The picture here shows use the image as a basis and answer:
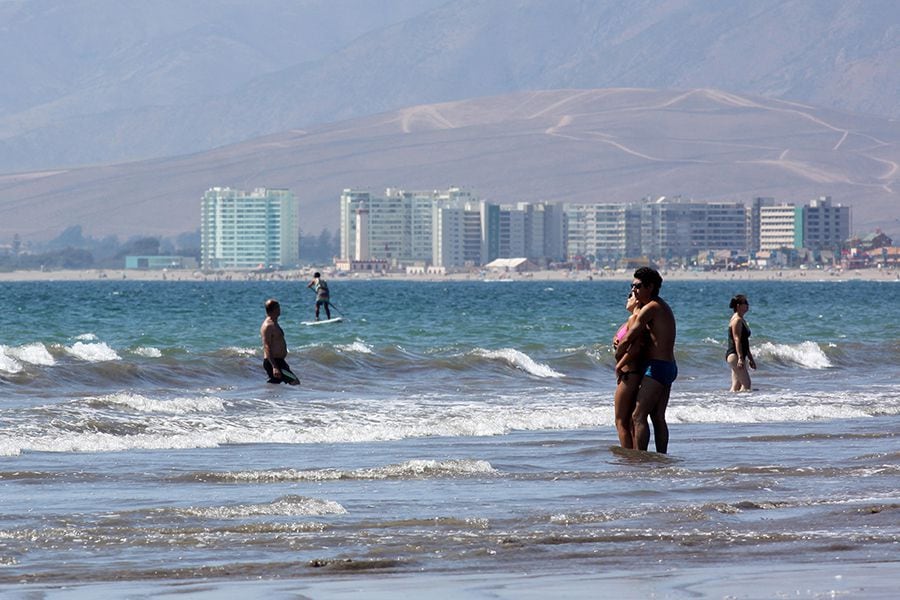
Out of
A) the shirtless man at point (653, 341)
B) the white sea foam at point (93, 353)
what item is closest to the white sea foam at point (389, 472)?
the shirtless man at point (653, 341)

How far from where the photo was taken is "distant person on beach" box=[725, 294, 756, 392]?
2483cm

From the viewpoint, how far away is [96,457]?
16375 mm

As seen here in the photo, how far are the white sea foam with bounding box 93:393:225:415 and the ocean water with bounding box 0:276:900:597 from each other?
5 centimetres

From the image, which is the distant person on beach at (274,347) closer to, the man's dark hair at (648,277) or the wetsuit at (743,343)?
the wetsuit at (743,343)

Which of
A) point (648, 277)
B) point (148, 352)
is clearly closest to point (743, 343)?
point (648, 277)

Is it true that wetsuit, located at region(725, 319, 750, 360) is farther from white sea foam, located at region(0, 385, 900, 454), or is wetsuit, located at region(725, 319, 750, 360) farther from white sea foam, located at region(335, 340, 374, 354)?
white sea foam, located at region(335, 340, 374, 354)

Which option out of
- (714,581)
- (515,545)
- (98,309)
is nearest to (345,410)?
(515,545)

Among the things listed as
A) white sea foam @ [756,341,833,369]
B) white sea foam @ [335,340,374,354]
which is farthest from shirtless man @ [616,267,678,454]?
white sea foam @ [756,341,833,369]

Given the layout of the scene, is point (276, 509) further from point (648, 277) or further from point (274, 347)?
point (274, 347)

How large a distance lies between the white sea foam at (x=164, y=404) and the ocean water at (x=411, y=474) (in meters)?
0.05

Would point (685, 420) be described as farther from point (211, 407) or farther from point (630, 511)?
point (630, 511)

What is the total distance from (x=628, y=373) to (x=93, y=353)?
780 inches

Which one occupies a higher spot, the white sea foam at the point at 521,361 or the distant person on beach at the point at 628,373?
the distant person on beach at the point at 628,373

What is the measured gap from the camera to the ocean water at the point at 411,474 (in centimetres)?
1029
